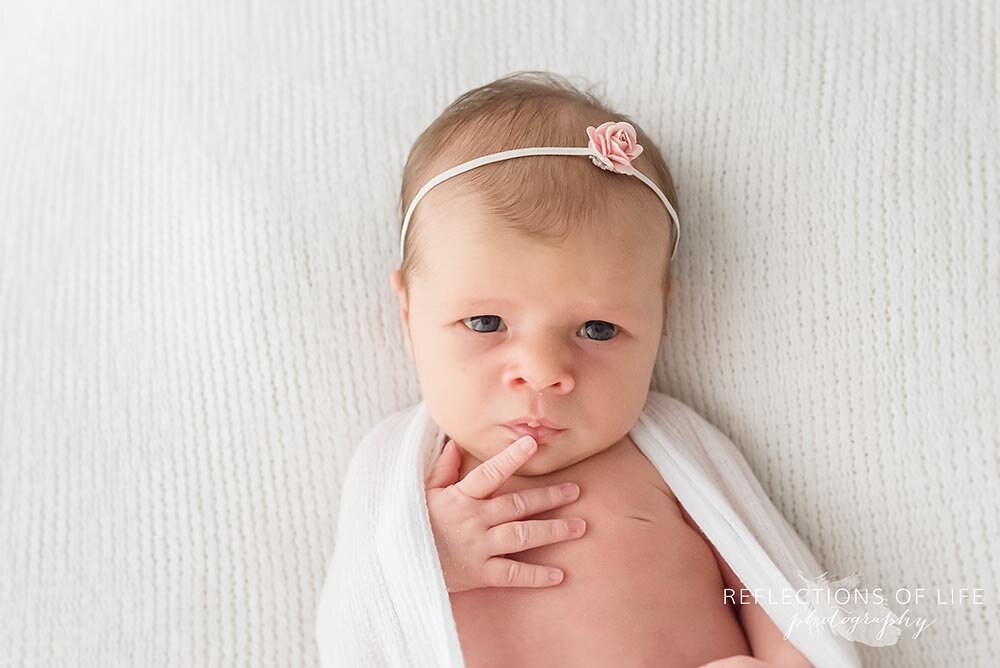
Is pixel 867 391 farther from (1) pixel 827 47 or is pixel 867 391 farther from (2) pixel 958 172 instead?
(1) pixel 827 47

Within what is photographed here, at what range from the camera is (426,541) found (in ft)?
4.75

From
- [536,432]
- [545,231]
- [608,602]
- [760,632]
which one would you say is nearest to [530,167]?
[545,231]

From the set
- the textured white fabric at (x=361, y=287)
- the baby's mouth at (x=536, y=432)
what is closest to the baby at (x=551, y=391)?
the baby's mouth at (x=536, y=432)

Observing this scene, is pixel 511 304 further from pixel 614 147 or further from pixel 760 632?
pixel 760 632

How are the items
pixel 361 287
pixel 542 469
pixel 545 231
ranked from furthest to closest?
pixel 361 287, pixel 542 469, pixel 545 231

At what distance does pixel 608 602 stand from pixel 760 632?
0.26 metres

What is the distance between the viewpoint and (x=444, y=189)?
1.51 m

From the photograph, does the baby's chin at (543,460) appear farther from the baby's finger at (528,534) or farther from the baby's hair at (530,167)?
the baby's hair at (530,167)

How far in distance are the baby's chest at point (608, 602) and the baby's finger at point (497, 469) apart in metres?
0.11

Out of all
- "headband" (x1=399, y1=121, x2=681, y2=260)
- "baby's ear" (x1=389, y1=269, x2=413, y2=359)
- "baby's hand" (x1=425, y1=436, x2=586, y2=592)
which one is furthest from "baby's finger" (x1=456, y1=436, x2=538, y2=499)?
"headband" (x1=399, y1=121, x2=681, y2=260)

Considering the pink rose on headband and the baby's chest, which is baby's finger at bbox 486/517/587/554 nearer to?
the baby's chest

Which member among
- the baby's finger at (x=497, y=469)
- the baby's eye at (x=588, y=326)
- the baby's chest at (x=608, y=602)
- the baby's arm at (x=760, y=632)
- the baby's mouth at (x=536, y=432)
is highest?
the baby's eye at (x=588, y=326)

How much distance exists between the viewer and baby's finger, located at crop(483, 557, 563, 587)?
1.46m

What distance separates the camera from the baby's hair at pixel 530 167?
1443 mm
